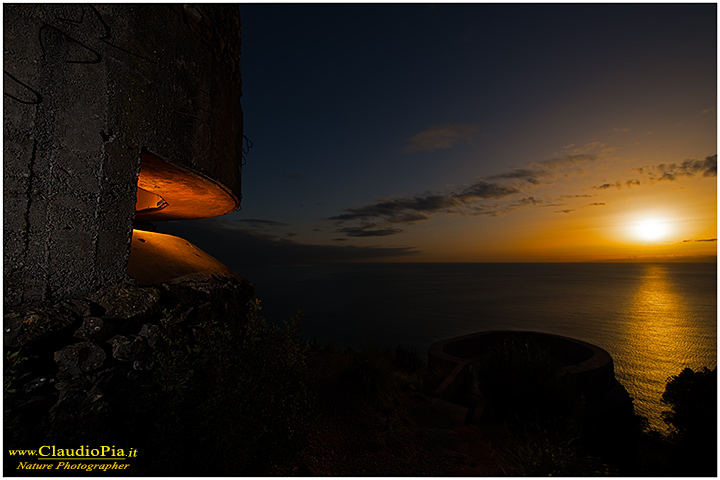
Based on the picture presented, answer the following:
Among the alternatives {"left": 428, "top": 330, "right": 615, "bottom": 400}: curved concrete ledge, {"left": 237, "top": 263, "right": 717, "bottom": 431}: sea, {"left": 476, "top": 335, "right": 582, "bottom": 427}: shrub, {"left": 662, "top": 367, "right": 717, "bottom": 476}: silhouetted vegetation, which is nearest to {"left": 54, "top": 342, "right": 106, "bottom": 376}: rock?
{"left": 476, "top": 335, "right": 582, "bottom": 427}: shrub

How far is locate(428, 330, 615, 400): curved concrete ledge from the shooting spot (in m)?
11.4

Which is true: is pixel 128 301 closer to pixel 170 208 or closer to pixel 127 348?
pixel 127 348

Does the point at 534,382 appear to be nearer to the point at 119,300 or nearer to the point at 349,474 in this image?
the point at 349,474

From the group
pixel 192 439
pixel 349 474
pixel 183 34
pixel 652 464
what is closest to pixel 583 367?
pixel 652 464

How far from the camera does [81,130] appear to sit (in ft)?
8.98

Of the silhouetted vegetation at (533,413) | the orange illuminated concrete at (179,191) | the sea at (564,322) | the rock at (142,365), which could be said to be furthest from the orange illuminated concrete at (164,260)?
the sea at (564,322)

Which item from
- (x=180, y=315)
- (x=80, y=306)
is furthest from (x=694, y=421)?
(x=80, y=306)

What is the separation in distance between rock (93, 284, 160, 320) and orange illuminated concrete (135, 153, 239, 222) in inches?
58.0

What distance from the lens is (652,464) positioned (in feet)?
28.6

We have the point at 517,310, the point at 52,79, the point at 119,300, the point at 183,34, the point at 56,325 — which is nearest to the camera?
the point at 56,325

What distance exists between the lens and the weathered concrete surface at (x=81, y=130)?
248 cm

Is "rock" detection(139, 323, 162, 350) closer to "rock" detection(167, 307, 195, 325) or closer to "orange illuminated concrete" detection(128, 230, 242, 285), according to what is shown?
"rock" detection(167, 307, 195, 325)

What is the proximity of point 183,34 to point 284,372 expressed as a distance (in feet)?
14.7

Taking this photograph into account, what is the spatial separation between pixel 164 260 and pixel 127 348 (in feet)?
4.55
